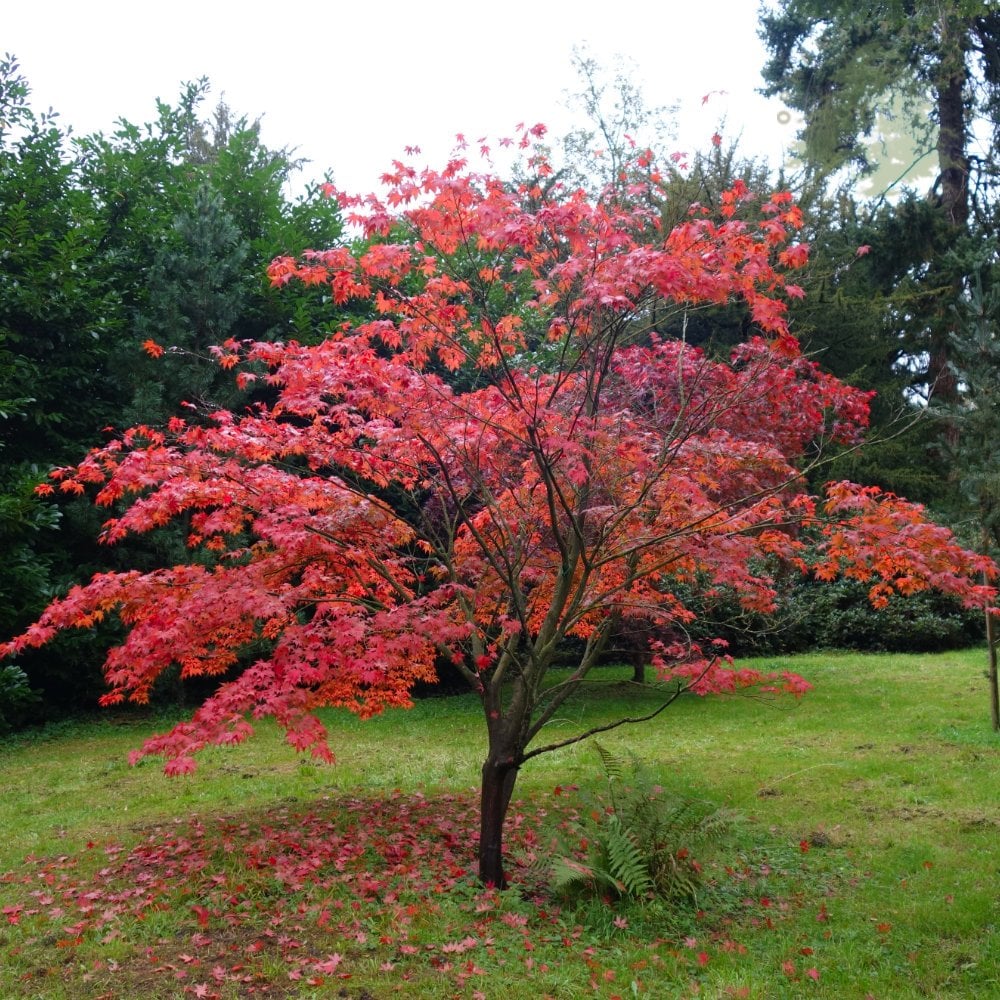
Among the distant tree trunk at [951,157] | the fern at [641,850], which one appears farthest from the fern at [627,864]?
the distant tree trunk at [951,157]

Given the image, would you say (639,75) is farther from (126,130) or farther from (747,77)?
(126,130)

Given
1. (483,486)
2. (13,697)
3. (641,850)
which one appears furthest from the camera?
(13,697)

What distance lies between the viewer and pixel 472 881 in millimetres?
4844

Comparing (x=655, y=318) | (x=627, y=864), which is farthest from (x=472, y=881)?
(x=655, y=318)

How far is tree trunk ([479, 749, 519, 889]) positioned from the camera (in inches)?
190

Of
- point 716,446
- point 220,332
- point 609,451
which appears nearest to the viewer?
point 609,451

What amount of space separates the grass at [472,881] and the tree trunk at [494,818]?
16 cm

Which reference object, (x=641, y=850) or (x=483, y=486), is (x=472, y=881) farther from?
(x=483, y=486)

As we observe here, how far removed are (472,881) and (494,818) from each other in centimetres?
39

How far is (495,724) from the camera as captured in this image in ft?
16.7

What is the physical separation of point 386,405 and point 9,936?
3498mm

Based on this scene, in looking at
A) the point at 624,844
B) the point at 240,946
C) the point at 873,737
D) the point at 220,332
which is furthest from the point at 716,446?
the point at 220,332

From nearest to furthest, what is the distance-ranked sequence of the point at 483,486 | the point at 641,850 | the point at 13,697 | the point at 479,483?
the point at 641,850, the point at 479,483, the point at 483,486, the point at 13,697

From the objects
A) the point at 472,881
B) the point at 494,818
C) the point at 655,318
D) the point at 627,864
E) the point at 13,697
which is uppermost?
the point at 655,318
